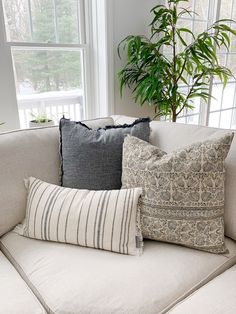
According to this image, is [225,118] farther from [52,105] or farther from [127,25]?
[52,105]

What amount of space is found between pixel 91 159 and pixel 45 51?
3.72 ft

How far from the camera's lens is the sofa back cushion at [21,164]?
1.17 metres

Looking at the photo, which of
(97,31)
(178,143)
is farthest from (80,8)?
(178,143)

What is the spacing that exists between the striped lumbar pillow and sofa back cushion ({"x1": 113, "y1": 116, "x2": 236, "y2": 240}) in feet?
1.08

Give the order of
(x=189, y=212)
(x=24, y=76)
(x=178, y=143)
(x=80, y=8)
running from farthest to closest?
(x=80, y=8)
(x=24, y=76)
(x=178, y=143)
(x=189, y=212)

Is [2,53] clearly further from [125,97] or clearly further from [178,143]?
[178,143]

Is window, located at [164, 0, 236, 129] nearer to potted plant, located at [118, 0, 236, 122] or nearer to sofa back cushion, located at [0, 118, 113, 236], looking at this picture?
potted plant, located at [118, 0, 236, 122]

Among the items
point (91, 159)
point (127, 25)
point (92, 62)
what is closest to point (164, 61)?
point (127, 25)

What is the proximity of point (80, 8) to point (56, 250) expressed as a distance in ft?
Answer: 5.84

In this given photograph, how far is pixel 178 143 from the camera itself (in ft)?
4.07

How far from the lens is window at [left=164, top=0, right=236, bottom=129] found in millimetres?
2766

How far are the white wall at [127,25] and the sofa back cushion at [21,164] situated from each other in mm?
1042

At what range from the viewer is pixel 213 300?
0.81 metres

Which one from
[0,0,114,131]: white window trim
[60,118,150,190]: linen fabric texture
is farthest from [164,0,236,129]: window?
[60,118,150,190]: linen fabric texture
